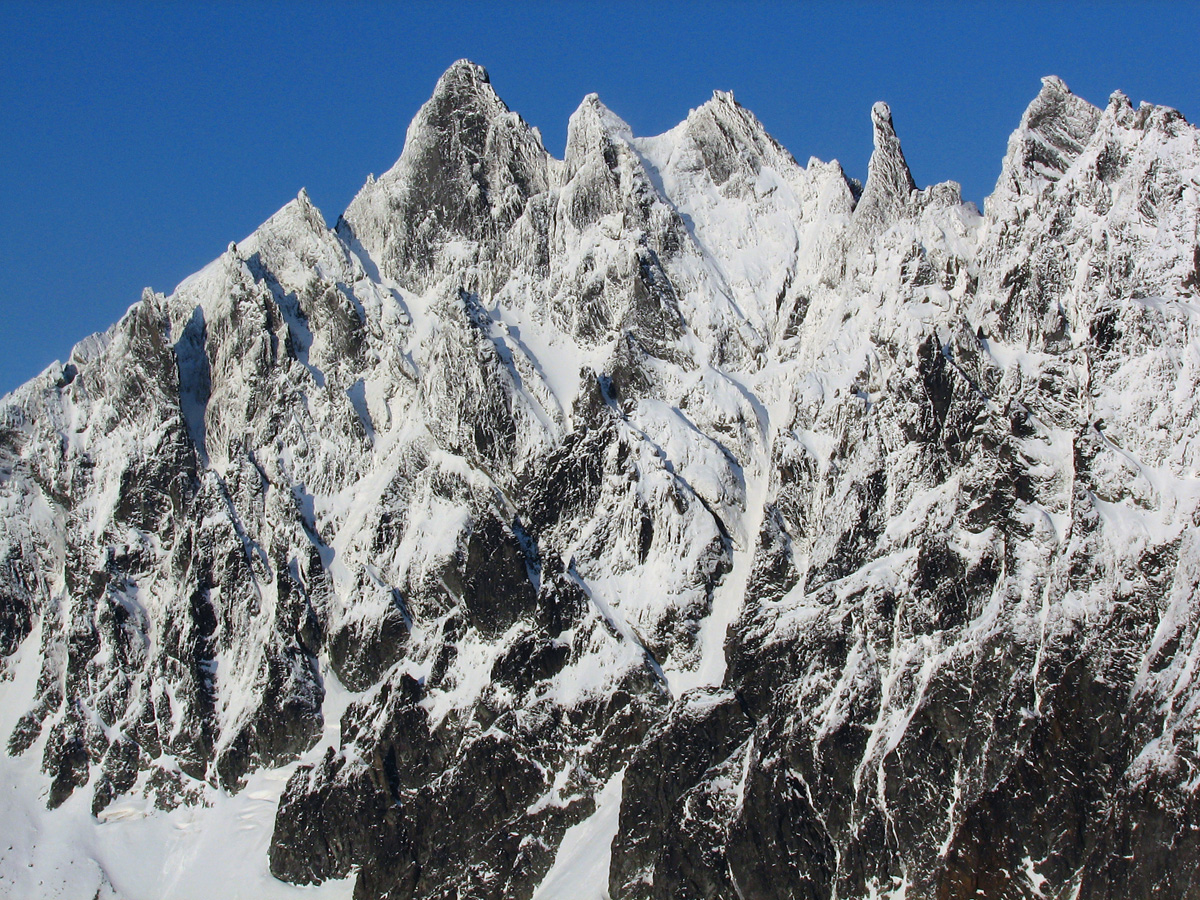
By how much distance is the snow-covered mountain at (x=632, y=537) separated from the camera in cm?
10619

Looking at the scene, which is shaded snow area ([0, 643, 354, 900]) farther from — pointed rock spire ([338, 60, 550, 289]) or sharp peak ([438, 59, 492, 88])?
sharp peak ([438, 59, 492, 88])

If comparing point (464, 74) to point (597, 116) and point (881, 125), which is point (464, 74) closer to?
point (597, 116)

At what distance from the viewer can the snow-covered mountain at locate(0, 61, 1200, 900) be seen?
348 ft

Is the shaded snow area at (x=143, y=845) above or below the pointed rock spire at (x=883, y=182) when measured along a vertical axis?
below

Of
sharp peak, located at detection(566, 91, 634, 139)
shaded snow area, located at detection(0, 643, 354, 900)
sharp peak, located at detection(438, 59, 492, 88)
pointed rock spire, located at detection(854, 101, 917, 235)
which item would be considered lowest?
shaded snow area, located at detection(0, 643, 354, 900)

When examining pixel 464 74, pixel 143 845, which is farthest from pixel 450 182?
pixel 143 845

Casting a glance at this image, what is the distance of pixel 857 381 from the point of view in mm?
127438

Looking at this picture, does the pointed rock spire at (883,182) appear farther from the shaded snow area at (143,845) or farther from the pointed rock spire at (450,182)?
the shaded snow area at (143,845)

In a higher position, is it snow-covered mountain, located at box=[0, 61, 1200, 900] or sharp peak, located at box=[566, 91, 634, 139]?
sharp peak, located at box=[566, 91, 634, 139]

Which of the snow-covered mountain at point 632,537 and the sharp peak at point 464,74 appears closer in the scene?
the snow-covered mountain at point 632,537

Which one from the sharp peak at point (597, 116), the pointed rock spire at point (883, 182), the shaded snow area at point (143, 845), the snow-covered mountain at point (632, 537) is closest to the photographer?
the snow-covered mountain at point (632, 537)

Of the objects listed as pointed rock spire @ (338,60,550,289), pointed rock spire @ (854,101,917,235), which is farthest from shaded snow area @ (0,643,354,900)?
pointed rock spire @ (854,101,917,235)

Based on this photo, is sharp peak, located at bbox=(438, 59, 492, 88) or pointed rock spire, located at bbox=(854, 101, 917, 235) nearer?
pointed rock spire, located at bbox=(854, 101, 917, 235)

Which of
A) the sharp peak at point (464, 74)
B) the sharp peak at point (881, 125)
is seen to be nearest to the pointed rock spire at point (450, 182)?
the sharp peak at point (464, 74)
